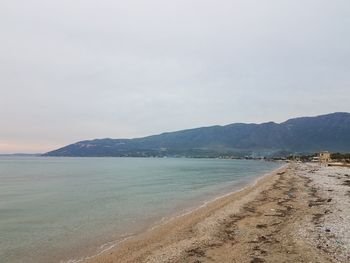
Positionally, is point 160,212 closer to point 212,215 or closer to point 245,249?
point 212,215

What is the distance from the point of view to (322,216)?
78.2 feet

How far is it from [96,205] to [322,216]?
21.0 m

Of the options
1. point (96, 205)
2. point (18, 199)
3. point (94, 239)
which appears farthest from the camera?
point (18, 199)

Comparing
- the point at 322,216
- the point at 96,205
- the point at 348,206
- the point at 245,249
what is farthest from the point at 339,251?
the point at 96,205

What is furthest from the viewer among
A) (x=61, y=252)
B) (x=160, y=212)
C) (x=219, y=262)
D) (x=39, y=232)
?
(x=160, y=212)

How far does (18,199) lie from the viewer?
1602 inches

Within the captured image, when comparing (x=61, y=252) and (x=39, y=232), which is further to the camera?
(x=39, y=232)

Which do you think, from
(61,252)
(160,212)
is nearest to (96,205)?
(160,212)

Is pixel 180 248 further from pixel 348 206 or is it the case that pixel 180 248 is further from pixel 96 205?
pixel 96 205

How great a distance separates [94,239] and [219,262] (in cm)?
912

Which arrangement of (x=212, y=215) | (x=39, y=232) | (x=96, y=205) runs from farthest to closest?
1. (x=96, y=205)
2. (x=212, y=215)
3. (x=39, y=232)

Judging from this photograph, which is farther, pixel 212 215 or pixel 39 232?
pixel 212 215

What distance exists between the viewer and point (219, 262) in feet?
47.9

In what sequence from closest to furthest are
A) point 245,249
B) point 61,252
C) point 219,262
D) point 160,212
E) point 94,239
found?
point 219,262, point 245,249, point 61,252, point 94,239, point 160,212
